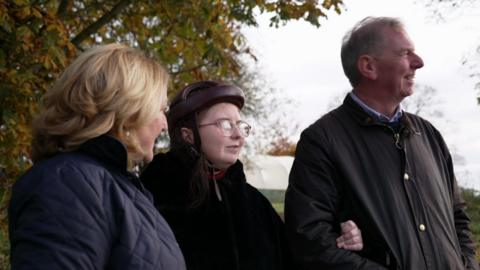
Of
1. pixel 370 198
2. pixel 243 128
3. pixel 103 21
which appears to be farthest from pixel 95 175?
pixel 103 21

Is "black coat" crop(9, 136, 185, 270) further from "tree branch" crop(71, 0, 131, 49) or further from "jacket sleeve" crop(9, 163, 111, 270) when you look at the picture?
"tree branch" crop(71, 0, 131, 49)

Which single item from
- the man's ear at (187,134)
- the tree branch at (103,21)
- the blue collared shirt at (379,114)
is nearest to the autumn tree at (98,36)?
the tree branch at (103,21)

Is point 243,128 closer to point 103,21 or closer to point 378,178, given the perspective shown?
point 378,178

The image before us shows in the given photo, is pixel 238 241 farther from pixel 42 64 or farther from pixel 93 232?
pixel 42 64

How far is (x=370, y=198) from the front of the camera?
A: 10.7 feet

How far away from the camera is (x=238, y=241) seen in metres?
3.26

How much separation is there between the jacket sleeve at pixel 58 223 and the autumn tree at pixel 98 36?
3055 millimetres

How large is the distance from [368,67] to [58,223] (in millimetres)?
1887

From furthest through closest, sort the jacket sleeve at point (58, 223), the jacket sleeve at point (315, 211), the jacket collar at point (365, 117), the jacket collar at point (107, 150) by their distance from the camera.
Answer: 1. the jacket collar at point (365, 117)
2. the jacket sleeve at point (315, 211)
3. the jacket collar at point (107, 150)
4. the jacket sleeve at point (58, 223)

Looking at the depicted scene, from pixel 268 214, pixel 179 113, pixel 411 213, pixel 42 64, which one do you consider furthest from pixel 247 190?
pixel 42 64

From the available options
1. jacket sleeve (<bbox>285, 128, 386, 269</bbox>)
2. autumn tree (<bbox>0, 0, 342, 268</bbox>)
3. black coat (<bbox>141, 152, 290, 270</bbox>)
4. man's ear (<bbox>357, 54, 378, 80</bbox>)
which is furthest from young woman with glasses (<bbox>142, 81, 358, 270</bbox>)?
autumn tree (<bbox>0, 0, 342, 268</bbox>)

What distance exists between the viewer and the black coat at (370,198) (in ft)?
10.4

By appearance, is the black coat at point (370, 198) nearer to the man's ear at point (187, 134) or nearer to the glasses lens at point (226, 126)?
the glasses lens at point (226, 126)

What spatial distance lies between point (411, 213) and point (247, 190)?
0.75m
